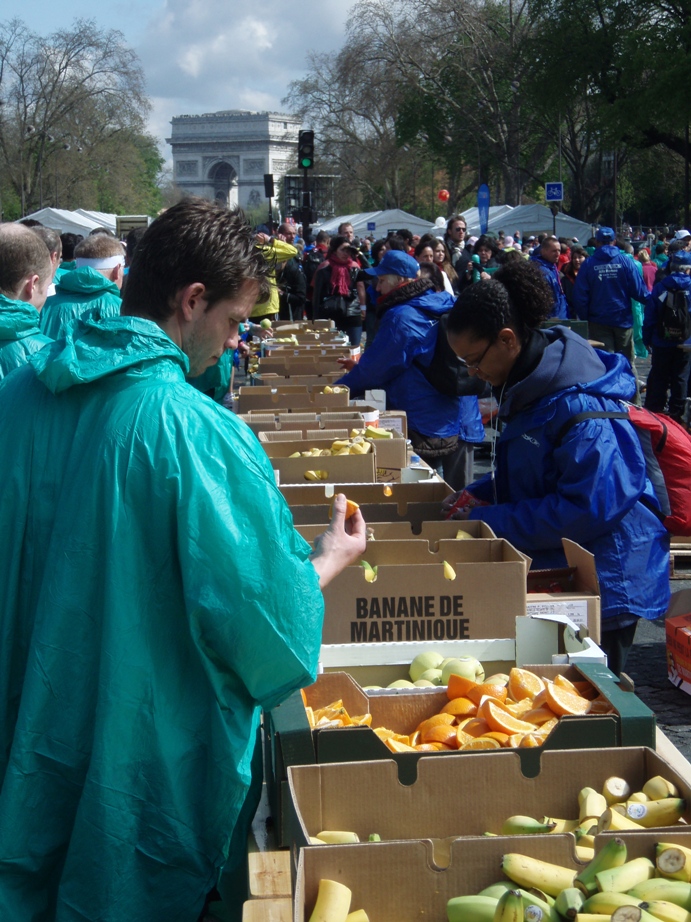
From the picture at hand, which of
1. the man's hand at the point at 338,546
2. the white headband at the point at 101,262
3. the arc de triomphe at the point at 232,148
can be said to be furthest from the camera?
the arc de triomphe at the point at 232,148

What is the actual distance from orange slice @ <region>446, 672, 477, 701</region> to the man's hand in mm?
427

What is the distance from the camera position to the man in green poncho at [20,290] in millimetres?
4023

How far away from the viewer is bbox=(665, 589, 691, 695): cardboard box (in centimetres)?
488

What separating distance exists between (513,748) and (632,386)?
5.10 feet

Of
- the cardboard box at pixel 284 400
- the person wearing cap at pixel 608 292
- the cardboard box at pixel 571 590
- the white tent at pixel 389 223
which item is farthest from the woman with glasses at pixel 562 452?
the white tent at pixel 389 223

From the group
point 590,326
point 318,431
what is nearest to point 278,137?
point 590,326

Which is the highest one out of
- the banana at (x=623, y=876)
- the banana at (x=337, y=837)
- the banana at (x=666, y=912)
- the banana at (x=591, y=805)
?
the banana at (x=623, y=876)

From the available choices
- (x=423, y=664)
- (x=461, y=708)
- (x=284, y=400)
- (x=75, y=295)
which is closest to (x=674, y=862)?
(x=461, y=708)

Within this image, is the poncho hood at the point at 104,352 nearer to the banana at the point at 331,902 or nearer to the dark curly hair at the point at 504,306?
the banana at the point at 331,902

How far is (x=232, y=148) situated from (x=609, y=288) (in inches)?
4707

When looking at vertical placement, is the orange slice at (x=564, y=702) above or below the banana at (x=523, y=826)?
above

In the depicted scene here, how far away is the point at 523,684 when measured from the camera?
2.31 meters

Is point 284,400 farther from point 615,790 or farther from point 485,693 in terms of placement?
point 615,790

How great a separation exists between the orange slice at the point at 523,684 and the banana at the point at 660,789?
0.45m
